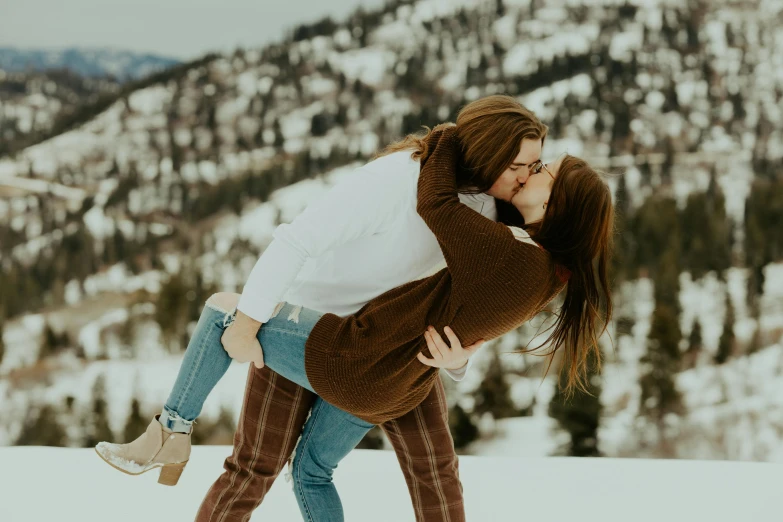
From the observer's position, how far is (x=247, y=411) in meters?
1.37

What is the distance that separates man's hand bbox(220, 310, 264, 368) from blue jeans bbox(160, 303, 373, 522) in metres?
0.01

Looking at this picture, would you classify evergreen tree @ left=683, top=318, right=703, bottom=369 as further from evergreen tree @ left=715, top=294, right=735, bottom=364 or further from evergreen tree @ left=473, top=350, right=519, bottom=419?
evergreen tree @ left=473, top=350, right=519, bottom=419

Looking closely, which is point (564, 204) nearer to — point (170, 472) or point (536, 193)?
point (536, 193)

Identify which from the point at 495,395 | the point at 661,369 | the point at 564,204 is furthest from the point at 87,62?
the point at 564,204

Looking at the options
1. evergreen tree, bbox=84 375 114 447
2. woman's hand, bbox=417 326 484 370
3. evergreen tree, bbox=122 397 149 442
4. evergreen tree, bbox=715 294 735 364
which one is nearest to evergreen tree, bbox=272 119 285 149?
evergreen tree, bbox=84 375 114 447

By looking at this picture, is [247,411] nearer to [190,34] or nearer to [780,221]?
[780,221]

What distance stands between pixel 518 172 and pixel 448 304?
10.5 inches

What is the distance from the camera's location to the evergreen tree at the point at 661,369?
1438 centimetres

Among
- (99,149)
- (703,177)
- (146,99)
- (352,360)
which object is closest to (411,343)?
(352,360)

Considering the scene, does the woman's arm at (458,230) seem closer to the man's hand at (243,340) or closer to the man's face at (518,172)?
the man's face at (518,172)

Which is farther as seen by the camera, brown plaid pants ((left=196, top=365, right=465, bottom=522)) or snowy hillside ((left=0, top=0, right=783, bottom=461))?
snowy hillside ((left=0, top=0, right=783, bottom=461))

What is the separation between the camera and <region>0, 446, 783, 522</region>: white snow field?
7.34 ft

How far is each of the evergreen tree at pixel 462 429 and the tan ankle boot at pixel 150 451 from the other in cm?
968

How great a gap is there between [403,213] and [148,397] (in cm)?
2089
